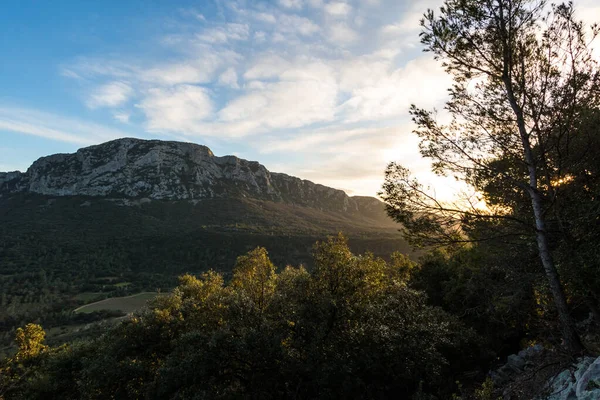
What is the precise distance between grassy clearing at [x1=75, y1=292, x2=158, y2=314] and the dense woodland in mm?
77588

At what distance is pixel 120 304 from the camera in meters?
91.4

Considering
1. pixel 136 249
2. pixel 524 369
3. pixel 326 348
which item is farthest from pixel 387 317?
pixel 136 249

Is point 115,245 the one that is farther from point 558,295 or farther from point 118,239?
point 558,295

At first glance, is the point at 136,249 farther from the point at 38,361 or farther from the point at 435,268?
the point at 435,268

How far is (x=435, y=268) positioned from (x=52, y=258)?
501 feet

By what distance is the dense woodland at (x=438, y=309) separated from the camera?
952 centimetres

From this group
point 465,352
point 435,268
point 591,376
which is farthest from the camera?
point 435,268

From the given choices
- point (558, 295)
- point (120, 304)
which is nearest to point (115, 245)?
point (120, 304)

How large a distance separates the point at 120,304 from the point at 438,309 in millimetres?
99246

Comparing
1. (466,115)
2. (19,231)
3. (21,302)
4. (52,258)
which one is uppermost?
(466,115)

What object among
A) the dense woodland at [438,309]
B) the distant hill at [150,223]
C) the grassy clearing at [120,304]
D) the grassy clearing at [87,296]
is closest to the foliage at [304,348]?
the dense woodland at [438,309]

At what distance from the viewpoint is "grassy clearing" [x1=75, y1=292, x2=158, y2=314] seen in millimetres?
86887

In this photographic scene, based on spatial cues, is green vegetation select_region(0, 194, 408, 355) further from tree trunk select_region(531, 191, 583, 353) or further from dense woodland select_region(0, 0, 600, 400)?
tree trunk select_region(531, 191, 583, 353)

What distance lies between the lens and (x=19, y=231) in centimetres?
14225
